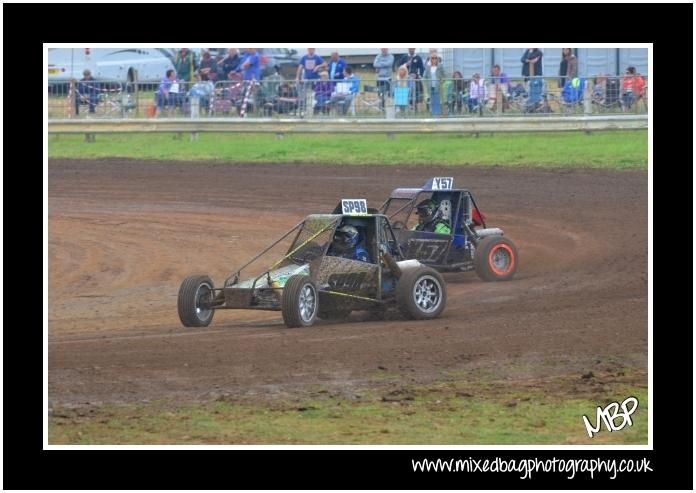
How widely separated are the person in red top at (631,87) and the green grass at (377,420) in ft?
49.3

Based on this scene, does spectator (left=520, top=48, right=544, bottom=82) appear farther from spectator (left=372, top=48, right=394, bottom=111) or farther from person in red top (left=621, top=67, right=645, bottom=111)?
spectator (left=372, top=48, right=394, bottom=111)

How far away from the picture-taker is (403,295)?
1238 cm

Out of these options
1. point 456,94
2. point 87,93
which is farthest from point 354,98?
point 87,93

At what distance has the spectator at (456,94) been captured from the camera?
2512 cm

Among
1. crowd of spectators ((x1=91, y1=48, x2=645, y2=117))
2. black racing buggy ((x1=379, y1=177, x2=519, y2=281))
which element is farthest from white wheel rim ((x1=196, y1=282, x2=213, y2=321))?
crowd of spectators ((x1=91, y1=48, x2=645, y2=117))

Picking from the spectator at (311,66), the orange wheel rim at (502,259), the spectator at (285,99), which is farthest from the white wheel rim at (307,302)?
the spectator at (285,99)

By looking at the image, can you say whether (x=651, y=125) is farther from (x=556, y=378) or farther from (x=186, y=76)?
(x=186, y=76)

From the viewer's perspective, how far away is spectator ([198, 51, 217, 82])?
26469 mm

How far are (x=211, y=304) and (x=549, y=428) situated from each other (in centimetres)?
438

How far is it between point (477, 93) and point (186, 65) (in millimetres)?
6282

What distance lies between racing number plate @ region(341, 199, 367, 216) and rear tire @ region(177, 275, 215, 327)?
1601mm

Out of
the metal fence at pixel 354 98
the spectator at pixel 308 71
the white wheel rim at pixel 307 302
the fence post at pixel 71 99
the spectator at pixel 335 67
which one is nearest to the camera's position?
the white wheel rim at pixel 307 302

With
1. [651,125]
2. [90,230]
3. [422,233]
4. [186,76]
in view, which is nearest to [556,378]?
[651,125]

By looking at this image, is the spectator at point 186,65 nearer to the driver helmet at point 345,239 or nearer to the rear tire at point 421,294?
the driver helmet at point 345,239
